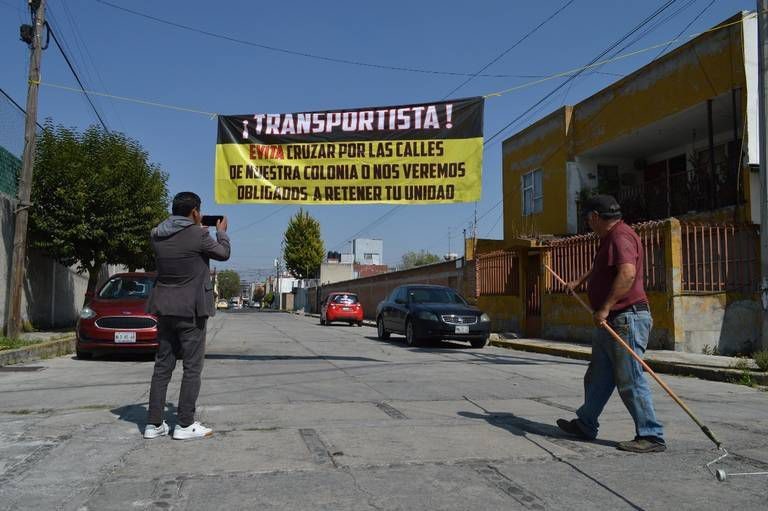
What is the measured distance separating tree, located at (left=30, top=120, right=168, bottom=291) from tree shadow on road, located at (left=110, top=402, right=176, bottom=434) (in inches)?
394

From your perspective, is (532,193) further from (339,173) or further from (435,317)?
(339,173)

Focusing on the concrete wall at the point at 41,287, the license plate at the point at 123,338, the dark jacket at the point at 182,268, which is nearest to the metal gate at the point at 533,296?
the license plate at the point at 123,338

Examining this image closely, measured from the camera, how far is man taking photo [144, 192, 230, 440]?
512 centimetres

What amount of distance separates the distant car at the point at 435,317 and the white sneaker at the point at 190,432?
391 inches

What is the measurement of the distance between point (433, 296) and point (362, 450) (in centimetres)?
1167

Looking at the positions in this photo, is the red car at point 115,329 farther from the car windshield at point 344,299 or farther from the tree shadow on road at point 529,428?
the car windshield at point 344,299

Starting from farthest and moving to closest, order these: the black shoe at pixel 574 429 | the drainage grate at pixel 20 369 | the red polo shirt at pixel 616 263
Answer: the drainage grate at pixel 20 369 → the black shoe at pixel 574 429 → the red polo shirt at pixel 616 263

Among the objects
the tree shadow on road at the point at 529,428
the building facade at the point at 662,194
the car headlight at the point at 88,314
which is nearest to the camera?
the tree shadow on road at the point at 529,428

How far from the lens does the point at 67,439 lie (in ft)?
16.7

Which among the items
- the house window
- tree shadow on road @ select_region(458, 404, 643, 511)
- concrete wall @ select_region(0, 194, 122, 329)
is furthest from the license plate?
the house window

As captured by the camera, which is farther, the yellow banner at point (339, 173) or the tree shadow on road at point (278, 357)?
the tree shadow on road at point (278, 357)

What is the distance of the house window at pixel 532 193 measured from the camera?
22.3m

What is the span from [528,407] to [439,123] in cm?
527

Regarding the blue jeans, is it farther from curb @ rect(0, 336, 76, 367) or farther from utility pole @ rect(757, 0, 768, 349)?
curb @ rect(0, 336, 76, 367)
